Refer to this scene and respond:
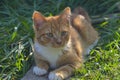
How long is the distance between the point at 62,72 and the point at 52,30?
0.47 meters

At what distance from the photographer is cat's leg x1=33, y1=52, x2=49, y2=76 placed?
429 cm

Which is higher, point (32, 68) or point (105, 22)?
point (105, 22)

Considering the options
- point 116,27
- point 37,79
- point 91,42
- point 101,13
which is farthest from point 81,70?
point 101,13

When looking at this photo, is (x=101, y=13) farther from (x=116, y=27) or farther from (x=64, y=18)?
(x=64, y=18)

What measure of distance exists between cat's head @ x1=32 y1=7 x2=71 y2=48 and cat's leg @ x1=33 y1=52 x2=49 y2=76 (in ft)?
0.80

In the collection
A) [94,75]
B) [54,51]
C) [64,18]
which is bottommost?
[94,75]

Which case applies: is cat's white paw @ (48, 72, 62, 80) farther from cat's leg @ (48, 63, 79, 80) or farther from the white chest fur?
the white chest fur

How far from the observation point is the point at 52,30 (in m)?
4.21

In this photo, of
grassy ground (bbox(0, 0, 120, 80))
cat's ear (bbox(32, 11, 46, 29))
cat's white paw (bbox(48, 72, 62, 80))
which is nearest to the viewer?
cat's white paw (bbox(48, 72, 62, 80))

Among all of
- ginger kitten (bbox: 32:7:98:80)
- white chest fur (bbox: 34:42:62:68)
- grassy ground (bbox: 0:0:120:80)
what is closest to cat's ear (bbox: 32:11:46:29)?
ginger kitten (bbox: 32:7:98:80)

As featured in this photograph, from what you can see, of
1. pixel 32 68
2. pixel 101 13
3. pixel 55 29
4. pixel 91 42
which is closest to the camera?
pixel 55 29

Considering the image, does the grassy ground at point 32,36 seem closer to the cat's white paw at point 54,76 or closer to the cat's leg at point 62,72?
the cat's leg at point 62,72

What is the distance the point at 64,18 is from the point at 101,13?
1.55 metres

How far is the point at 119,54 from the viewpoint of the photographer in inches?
183
